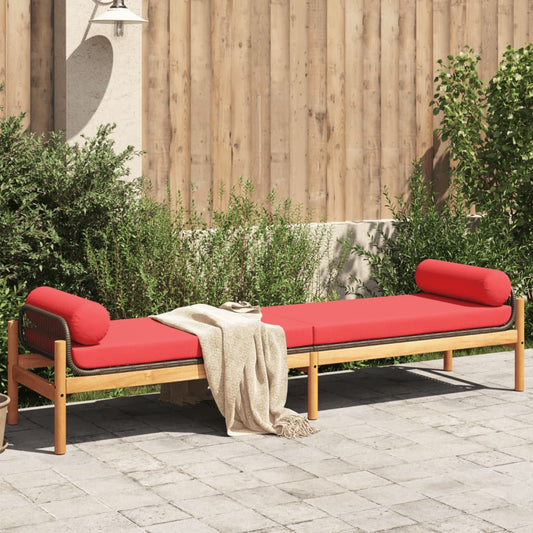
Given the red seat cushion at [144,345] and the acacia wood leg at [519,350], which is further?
the acacia wood leg at [519,350]

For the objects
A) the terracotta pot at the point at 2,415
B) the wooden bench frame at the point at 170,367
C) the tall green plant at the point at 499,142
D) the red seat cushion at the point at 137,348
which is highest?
the tall green plant at the point at 499,142

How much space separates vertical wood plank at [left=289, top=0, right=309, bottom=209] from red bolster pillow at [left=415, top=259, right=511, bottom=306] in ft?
4.92

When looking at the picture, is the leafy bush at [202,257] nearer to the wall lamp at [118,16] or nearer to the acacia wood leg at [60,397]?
the wall lamp at [118,16]

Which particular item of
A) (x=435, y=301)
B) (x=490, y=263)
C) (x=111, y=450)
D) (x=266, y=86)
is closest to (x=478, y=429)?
(x=435, y=301)

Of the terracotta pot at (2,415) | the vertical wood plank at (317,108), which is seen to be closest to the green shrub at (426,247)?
the vertical wood plank at (317,108)

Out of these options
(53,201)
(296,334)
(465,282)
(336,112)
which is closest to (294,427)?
(296,334)

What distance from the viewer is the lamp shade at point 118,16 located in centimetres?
676

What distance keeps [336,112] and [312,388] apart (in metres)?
3.10

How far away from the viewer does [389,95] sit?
852 centimetres

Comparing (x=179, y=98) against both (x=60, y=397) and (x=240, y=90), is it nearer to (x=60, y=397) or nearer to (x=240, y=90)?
(x=240, y=90)

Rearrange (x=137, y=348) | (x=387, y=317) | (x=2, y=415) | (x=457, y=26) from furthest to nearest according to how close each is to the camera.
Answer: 1. (x=457, y=26)
2. (x=387, y=317)
3. (x=137, y=348)
4. (x=2, y=415)

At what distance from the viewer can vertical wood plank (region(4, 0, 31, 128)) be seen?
6.71m

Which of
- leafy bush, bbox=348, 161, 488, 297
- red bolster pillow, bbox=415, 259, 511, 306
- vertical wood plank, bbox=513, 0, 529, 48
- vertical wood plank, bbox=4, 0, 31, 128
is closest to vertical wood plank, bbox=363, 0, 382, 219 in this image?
leafy bush, bbox=348, 161, 488, 297

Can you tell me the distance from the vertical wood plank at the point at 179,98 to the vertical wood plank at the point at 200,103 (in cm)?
4
